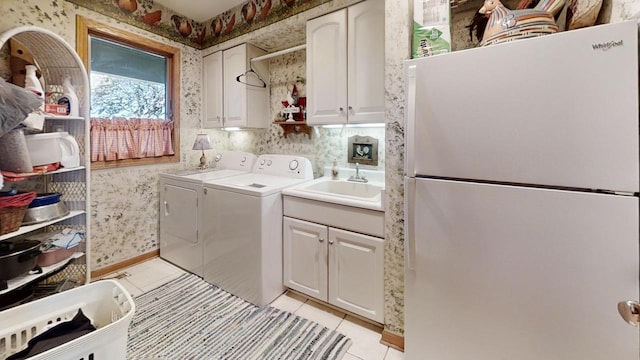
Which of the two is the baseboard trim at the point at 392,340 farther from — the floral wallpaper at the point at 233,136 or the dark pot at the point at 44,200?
the dark pot at the point at 44,200

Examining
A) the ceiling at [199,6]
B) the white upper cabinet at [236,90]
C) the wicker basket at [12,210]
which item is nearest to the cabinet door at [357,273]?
the white upper cabinet at [236,90]

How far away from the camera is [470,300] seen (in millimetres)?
1207

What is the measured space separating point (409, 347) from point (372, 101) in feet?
5.14

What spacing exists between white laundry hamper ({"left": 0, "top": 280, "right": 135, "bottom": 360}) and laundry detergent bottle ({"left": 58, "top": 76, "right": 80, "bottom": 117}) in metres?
1.41

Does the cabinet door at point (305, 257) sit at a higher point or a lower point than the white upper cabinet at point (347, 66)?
lower

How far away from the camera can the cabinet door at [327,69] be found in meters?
2.05

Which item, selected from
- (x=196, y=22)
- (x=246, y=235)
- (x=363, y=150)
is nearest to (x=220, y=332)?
(x=246, y=235)

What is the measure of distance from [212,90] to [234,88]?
1.35ft

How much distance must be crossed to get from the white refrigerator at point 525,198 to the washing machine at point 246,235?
3.57 ft

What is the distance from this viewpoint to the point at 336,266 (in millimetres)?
1890

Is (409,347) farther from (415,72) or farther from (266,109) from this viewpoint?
(266,109)

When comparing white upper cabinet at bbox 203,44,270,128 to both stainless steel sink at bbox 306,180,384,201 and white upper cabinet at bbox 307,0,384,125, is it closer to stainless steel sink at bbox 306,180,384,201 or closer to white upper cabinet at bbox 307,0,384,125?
white upper cabinet at bbox 307,0,384,125

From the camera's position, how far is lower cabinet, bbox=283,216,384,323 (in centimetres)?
173

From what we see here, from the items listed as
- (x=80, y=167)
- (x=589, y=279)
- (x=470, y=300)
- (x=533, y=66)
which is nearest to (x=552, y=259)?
(x=589, y=279)
